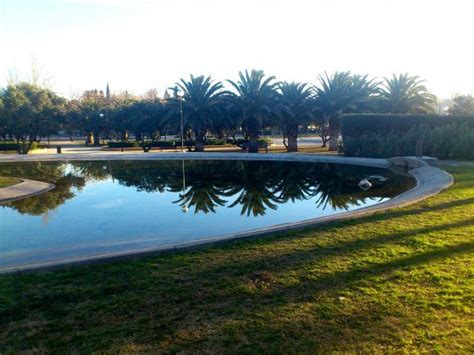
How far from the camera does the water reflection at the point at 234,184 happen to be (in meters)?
11.4

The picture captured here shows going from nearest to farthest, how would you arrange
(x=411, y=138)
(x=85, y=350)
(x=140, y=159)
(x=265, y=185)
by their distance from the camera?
(x=85, y=350)
(x=265, y=185)
(x=411, y=138)
(x=140, y=159)

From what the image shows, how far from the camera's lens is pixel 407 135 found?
23641 mm

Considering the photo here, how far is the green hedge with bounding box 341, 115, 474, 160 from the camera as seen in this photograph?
2216cm

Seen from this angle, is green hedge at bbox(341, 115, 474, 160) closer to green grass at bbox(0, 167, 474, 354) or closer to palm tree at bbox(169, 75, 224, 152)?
palm tree at bbox(169, 75, 224, 152)

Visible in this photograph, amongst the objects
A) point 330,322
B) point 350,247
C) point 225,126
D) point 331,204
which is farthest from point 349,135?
point 330,322

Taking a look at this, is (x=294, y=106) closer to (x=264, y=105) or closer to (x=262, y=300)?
(x=264, y=105)

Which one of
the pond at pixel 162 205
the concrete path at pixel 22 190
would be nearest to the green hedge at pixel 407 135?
the pond at pixel 162 205

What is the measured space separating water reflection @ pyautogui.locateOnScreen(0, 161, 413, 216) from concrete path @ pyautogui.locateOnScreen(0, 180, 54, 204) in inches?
16.2

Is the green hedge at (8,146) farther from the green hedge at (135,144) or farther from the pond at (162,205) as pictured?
the pond at (162,205)

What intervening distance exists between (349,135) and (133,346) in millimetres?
24884

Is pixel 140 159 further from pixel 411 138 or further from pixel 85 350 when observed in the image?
pixel 85 350

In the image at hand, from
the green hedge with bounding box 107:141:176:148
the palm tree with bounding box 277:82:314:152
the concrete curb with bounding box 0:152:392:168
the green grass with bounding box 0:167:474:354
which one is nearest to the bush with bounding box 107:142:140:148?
the green hedge with bounding box 107:141:176:148

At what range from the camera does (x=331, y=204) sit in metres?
11.1

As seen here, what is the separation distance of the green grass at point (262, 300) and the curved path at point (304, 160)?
0.25 m
